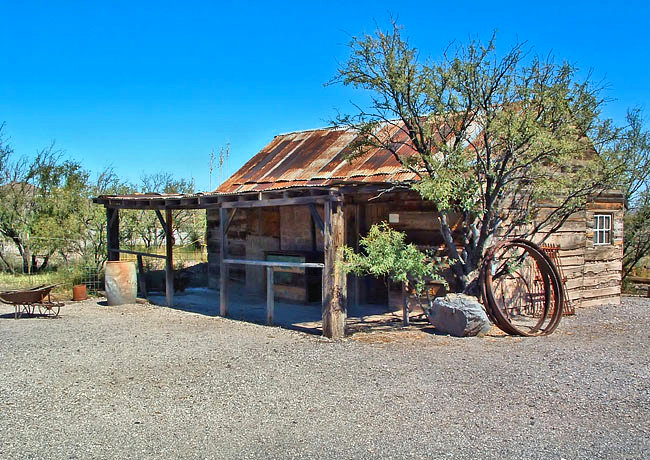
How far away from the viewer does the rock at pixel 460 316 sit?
8.89 meters

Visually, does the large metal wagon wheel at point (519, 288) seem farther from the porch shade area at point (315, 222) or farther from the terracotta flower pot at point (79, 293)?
the terracotta flower pot at point (79, 293)

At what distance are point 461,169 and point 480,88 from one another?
1.35 meters

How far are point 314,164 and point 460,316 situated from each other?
624cm

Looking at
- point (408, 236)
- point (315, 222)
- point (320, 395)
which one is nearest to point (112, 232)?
point (315, 222)

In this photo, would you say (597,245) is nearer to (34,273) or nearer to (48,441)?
(48,441)

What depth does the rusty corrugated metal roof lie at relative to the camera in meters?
12.1

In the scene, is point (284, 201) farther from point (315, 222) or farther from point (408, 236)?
point (408, 236)

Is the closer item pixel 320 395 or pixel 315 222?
pixel 320 395

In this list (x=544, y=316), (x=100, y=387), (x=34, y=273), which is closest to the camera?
(x=100, y=387)

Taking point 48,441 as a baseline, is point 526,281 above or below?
above

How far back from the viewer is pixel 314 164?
45.6 feet

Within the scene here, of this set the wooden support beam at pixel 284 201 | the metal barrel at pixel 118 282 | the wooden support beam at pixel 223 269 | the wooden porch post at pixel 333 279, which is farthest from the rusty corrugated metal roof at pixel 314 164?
the metal barrel at pixel 118 282

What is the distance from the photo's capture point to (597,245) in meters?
13.4

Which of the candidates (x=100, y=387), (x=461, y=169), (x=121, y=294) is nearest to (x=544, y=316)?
(x=461, y=169)
